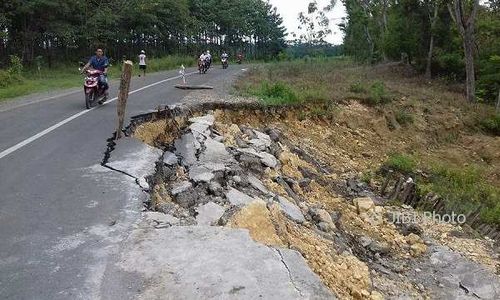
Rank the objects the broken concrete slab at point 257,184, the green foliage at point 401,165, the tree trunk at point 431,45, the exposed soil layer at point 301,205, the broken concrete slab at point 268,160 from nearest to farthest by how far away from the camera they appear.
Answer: the exposed soil layer at point 301,205 < the broken concrete slab at point 257,184 < the broken concrete slab at point 268,160 < the green foliage at point 401,165 < the tree trunk at point 431,45

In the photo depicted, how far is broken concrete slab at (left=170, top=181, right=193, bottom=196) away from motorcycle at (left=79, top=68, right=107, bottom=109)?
6.14 meters

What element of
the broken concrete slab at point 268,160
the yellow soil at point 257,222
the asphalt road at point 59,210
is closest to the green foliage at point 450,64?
the broken concrete slab at point 268,160

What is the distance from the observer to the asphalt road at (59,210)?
381 cm

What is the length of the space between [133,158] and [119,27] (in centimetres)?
3506

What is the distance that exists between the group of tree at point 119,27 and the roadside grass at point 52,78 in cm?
241

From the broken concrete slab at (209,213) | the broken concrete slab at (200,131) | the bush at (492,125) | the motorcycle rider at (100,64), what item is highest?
the motorcycle rider at (100,64)

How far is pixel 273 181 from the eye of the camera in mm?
8969

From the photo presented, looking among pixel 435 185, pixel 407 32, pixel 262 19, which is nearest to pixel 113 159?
pixel 435 185

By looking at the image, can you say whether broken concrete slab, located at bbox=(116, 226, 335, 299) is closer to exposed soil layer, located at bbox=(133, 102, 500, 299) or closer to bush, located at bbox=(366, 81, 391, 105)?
exposed soil layer, located at bbox=(133, 102, 500, 299)

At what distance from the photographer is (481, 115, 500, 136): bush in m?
19.7

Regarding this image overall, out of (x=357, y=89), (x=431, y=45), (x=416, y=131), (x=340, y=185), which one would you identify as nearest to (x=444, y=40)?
(x=431, y=45)

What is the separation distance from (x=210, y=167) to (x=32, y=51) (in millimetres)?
27683

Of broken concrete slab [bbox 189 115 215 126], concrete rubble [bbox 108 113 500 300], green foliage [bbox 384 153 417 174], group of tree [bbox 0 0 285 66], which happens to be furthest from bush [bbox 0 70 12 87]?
green foliage [bbox 384 153 417 174]

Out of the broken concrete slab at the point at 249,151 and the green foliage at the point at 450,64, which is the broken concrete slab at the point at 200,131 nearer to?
the broken concrete slab at the point at 249,151
